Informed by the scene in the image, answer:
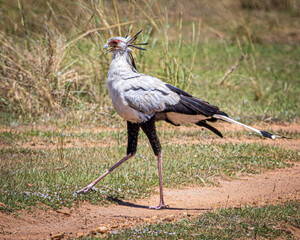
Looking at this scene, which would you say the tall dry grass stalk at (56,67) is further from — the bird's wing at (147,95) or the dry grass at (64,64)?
the bird's wing at (147,95)

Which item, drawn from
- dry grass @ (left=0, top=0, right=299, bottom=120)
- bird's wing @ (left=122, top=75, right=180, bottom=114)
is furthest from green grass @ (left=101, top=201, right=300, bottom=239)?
dry grass @ (left=0, top=0, right=299, bottom=120)

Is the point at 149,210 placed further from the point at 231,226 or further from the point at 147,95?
the point at 147,95

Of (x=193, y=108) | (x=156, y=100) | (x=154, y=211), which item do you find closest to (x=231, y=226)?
(x=154, y=211)

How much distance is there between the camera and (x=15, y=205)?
399 centimetres

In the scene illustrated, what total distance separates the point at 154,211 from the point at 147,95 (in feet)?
3.95

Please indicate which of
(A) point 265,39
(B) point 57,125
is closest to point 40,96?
(B) point 57,125

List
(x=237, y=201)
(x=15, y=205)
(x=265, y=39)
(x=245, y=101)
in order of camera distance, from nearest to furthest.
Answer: (x=15, y=205) < (x=237, y=201) < (x=245, y=101) < (x=265, y=39)

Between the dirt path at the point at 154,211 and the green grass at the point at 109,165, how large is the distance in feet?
0.46

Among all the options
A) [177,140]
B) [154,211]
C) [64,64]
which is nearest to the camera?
[154,211]

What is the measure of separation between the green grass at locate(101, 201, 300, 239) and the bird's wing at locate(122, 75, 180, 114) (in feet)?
3.94

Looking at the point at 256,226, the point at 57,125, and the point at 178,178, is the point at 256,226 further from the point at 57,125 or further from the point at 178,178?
the point at 57,125

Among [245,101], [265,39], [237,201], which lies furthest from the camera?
[265,39]

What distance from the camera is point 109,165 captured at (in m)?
5.42

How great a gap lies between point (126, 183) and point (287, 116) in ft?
14.2
